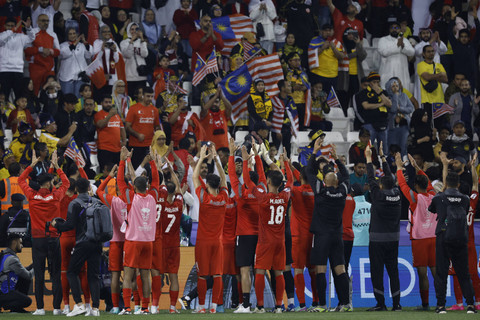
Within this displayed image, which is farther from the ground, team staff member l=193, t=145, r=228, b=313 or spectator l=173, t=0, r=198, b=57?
spectator l=173, t=0, r=198, b=57

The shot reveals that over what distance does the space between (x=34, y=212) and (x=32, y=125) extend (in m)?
5.28

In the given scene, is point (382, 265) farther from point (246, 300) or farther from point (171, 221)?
point (171, 221)

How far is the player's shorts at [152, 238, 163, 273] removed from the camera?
Answer: 53.2 ft

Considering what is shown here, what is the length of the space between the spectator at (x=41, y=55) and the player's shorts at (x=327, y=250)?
30.6 feet

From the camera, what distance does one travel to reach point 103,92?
75.5ft

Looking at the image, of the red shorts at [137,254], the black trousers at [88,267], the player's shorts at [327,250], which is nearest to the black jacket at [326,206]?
the player's shorts at [327,250]

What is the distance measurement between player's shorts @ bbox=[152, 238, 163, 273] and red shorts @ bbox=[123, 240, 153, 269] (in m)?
0.56

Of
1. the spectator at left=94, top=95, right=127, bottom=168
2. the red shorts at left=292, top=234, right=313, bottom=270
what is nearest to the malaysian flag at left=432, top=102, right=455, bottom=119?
the spectator at left=94, top=95, right=127, bottom=168

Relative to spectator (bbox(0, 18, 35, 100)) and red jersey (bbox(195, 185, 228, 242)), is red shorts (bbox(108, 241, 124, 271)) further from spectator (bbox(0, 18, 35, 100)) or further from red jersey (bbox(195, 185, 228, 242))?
spectator (bbox(0, 18, 35, 100))

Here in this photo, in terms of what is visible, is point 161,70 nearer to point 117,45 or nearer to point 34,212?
point 117,45

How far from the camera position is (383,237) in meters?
16.7

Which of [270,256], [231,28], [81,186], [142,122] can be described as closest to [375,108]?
[231,28]

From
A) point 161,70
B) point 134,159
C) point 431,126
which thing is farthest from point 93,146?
point 431,126

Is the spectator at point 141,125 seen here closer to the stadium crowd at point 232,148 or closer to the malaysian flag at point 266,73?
the stadium crowd at point 232,148
